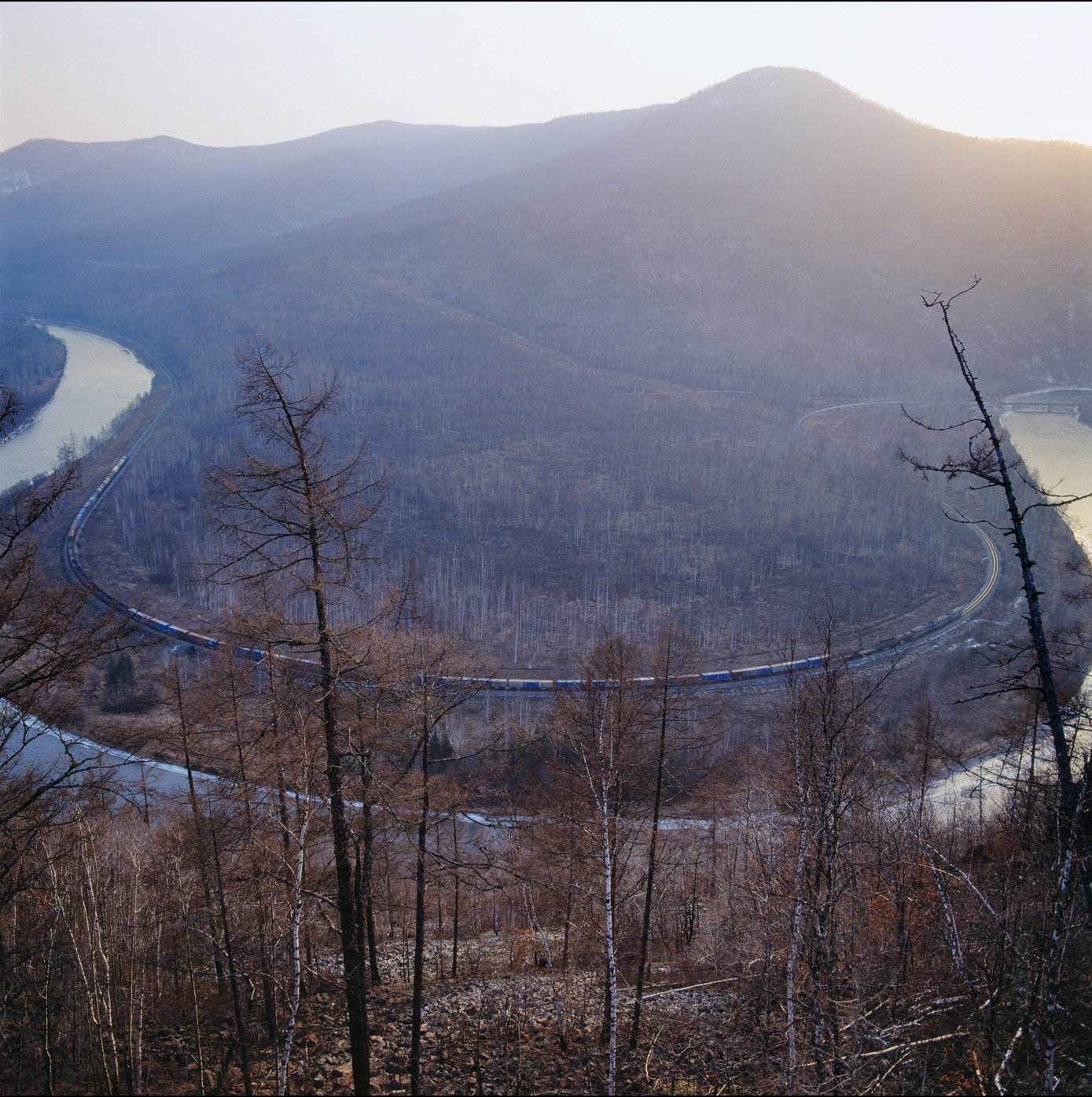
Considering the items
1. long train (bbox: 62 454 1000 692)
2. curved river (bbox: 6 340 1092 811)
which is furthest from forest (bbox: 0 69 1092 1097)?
long train (bbox: 62 454 1000 692)

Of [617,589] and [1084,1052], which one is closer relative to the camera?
[1084,1052]

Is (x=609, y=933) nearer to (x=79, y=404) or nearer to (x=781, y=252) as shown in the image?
(x=79, y=404)

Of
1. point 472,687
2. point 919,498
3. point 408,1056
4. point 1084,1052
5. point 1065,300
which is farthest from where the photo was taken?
point 1065,300

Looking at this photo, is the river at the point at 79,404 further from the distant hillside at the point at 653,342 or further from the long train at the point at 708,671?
the long train at the point at 708,671

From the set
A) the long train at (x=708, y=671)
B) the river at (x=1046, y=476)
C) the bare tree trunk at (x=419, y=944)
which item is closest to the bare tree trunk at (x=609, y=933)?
the bare tree trunk at (x=419, y=944)

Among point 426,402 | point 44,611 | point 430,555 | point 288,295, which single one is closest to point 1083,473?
point 430,555

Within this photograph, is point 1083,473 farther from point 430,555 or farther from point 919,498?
point 430,555
